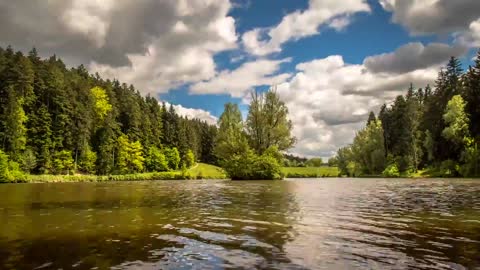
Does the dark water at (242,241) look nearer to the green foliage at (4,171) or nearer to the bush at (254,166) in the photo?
the bush at (254,166)

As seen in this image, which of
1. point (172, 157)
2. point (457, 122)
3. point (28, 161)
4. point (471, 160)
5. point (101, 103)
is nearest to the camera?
point (471, 160)

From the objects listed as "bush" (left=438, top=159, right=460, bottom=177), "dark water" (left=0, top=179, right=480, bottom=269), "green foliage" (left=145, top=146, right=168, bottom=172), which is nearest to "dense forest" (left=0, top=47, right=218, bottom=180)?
"green foliage" (left=145, top=146, right=168, bottom=172)

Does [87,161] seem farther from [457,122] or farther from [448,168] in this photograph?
[457,122]

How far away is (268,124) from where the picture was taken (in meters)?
68.7

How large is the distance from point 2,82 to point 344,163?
100610mm

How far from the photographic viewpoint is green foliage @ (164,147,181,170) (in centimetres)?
13234

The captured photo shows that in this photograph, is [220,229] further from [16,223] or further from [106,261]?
[16,223]

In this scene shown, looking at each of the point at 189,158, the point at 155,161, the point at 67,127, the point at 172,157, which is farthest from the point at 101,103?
the point at 189,158

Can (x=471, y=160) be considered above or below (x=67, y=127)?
below

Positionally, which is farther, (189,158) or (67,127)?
(189,158)

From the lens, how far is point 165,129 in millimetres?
142625

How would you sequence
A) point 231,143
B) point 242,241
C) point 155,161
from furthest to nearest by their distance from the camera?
point 155,161 < point 231,143 < point 242,241

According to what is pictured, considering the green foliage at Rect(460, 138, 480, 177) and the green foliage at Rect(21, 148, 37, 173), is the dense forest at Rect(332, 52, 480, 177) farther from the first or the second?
the green foliage at Rect(21, 148, 37, 173)

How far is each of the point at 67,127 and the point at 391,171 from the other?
77234mm
